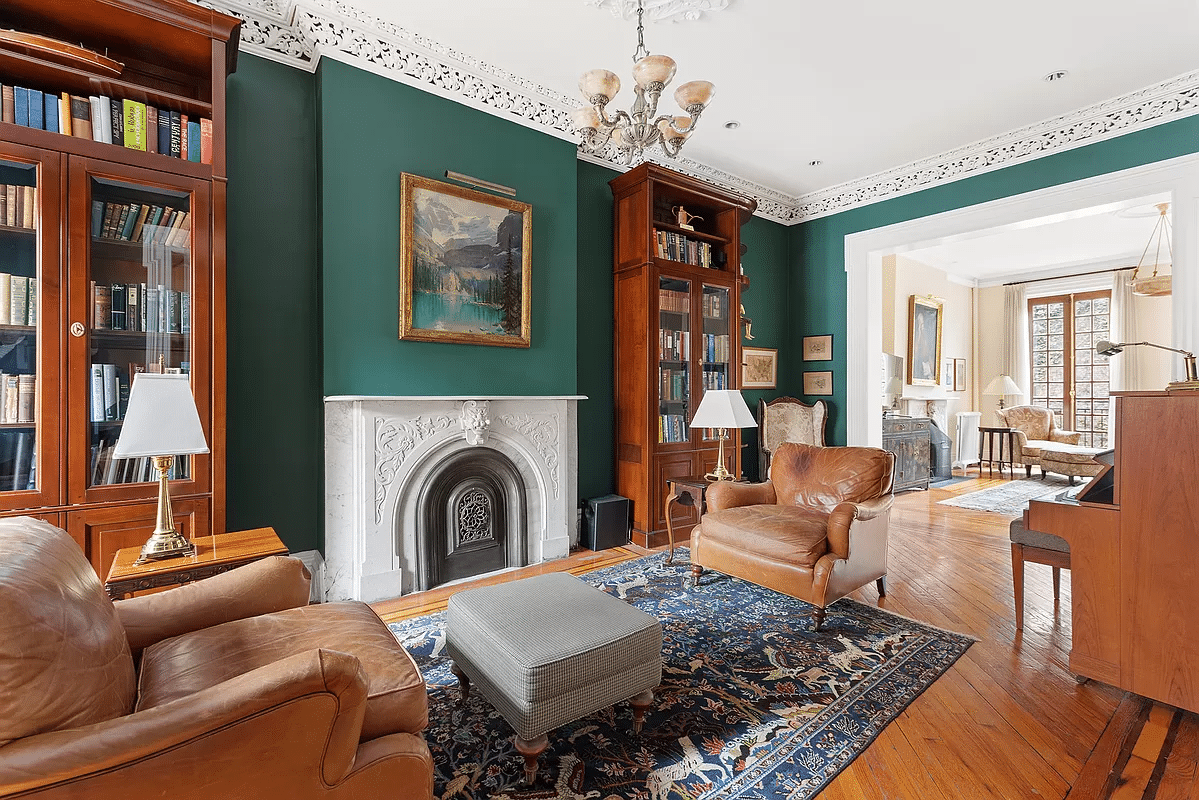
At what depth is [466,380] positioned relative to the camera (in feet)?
12.0

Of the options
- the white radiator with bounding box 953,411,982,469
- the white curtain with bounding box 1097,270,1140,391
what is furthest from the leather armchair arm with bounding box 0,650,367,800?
→ the white curtain with bounding box 1097,270,1140,391

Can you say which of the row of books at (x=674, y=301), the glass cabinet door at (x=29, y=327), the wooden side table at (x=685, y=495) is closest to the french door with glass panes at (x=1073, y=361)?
the row of books at (x=674, y=301)

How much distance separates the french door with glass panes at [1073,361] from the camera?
8.05 m

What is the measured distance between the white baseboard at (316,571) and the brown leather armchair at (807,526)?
2.21 meters

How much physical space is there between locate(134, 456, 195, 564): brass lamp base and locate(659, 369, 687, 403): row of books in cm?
326

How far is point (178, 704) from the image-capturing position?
1039mm

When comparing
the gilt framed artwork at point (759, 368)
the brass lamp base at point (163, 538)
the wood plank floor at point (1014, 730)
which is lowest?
the wood plank floor at point (1014, 730)

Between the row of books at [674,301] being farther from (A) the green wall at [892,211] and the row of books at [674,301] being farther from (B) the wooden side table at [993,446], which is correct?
(B) the wooden side table at [993,446]

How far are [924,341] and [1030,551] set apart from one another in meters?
5.93

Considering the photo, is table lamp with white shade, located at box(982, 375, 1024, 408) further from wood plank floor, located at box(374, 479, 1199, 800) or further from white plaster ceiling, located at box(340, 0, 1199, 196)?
wood plank floor, located at box(374, 479, 1199, 800)

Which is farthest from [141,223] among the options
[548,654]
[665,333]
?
[665,333]

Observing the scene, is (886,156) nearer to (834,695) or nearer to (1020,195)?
(1020,195)

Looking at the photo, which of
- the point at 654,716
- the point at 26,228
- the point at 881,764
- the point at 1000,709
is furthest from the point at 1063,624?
the point at 26,228

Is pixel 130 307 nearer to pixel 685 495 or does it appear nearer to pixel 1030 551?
pixel 685 495
